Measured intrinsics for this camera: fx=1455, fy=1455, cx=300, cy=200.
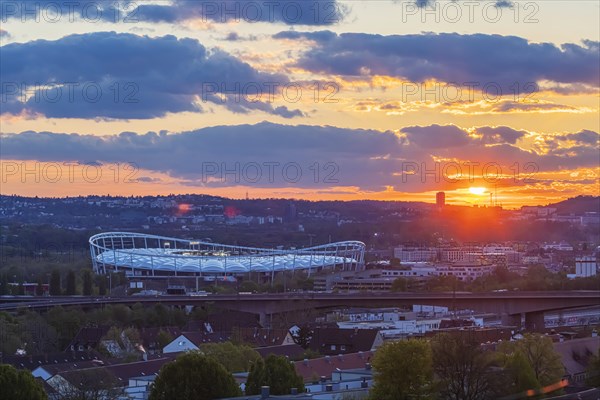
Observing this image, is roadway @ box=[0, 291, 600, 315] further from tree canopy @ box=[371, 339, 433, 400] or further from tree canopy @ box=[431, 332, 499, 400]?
tree canopy @ box=[431, 332, 499, 400]

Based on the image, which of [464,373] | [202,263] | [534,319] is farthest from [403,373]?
[202,263]

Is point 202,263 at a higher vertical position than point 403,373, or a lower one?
higher

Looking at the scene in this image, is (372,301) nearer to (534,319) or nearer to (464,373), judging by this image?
(534,319)

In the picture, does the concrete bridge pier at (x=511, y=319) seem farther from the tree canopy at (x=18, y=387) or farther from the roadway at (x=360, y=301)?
the tree canopy at (x=18, y=387)

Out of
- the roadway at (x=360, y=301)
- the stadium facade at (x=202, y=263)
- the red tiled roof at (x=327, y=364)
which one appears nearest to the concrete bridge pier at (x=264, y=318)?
the roadway at (x=360, y=301)

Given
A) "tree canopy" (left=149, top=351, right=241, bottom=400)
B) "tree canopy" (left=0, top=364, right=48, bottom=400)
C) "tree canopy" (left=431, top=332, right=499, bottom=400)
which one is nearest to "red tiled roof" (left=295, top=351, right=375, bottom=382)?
"tree canopy" (left=431, top=332, right=499, bottom=400)

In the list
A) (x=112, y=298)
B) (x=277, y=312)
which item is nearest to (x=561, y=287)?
(x=277, y=312)
